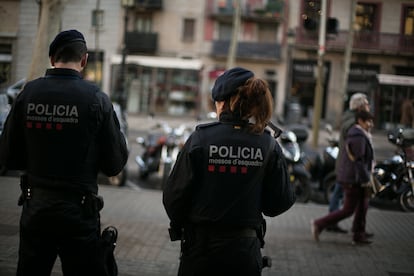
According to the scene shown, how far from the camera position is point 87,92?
3.47 metres

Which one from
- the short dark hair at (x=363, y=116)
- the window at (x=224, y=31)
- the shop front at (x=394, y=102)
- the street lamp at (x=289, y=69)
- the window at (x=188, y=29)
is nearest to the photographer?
the short dark hair at (x=363, y=116)

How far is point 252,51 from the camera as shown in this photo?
3488 cm

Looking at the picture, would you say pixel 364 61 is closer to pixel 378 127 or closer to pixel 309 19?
pixel 309 19

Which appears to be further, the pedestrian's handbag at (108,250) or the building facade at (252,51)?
the building facade at (252,51)

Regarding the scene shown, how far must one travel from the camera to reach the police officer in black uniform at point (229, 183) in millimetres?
3102

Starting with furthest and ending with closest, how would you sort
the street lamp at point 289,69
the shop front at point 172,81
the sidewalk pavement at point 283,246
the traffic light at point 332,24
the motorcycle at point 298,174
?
the shop front at point 172,81, the street lamp at point 289,69, the traffic light at point 332,24, the motorcycle at point 298,174, the sidewalk pavement at point 283,246

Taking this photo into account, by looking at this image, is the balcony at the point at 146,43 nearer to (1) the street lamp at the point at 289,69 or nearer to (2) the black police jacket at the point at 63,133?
(1) the street lamp at the point at 289,69

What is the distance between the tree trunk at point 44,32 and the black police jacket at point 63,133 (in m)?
3.26

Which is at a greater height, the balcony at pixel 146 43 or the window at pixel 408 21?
the balcony at pixel 146 43

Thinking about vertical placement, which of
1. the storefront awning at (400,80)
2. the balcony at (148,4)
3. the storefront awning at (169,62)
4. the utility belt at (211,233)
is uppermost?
the balcony at (148,4)

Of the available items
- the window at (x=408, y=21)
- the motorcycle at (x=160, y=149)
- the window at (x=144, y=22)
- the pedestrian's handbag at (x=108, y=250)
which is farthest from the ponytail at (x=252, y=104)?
the window at (x=144, y=22)

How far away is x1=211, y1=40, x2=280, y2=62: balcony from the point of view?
113 feet

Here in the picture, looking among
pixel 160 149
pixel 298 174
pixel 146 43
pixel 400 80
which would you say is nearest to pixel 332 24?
pixel 298 174

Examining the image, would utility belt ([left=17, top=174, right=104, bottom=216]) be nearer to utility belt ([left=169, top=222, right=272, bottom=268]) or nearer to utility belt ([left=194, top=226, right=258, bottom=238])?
utility belt ([left=169, top=222, right=272, bottom=268])
